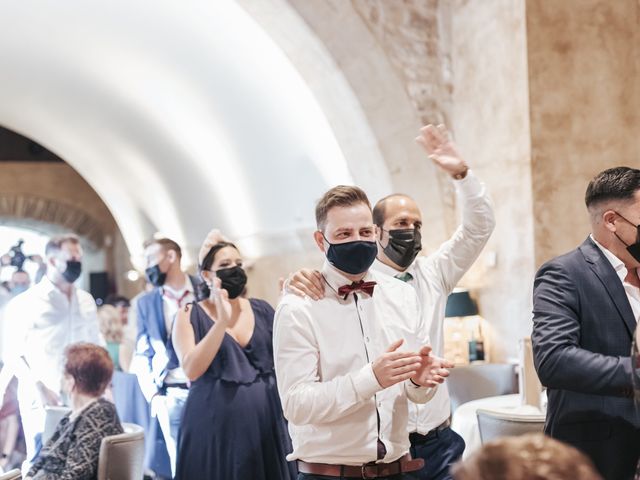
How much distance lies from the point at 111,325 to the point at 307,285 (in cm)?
790

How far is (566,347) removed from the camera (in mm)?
2502

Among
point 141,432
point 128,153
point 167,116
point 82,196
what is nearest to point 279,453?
point 141,432

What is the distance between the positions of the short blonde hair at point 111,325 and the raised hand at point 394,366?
8.11 meters

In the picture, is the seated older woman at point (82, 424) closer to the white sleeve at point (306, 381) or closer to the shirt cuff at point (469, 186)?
the white sleeve at point (306, 381)

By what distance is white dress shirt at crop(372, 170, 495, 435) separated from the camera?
11.3ft

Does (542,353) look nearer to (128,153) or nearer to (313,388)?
(313,388)

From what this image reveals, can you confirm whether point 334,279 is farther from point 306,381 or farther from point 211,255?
point 211,255

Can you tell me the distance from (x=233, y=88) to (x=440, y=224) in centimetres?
291

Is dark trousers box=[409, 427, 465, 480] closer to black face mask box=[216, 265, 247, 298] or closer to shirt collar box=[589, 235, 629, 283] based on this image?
shirt collar box=[589, 235, 629, 283]

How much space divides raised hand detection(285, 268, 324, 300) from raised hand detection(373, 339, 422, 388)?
0.36 m

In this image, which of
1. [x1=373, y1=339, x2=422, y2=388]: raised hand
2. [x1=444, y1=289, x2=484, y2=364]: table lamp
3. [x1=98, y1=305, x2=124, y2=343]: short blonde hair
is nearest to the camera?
[x1=373, y1=339, x2=422, y2=388]: raised hand

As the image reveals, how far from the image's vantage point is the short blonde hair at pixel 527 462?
1088 mm

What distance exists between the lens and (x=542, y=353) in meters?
2.54

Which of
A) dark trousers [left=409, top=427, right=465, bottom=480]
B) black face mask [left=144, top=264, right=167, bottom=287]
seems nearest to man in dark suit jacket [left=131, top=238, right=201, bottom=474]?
black face mask [left=144, top=264, right=167, bottom=287]
